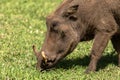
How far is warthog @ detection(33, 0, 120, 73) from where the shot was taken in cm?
816

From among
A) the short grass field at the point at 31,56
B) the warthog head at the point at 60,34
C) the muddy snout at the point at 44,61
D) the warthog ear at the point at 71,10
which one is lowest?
the short grass field at the point at 31,56

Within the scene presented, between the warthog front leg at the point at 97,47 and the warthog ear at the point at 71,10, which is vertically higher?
the warthog ear at the point at 71,10

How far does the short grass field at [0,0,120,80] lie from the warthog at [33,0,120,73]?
0.30m

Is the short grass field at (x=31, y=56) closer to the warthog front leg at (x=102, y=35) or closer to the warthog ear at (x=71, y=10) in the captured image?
the warthog front leg at (x=102, y=35)

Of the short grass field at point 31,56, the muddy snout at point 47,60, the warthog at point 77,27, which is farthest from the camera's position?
the warthog at point 77,27

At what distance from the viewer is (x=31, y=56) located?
30.6 feet

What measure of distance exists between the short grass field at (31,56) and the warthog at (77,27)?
1.00 ft

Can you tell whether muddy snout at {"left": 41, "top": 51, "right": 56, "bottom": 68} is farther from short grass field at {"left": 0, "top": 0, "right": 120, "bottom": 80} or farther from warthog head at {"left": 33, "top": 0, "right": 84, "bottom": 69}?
short grass field at {"left": 0, "top": 0, "right": 120, "bottom": 80}

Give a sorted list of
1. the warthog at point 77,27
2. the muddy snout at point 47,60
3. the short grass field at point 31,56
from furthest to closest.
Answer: the warthog at point 77,27
the muddy snout at point 47,60
the short grass field at point 31,56

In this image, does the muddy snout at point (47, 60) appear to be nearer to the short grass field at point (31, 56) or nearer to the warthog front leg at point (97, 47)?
the short grass field at point (31, 56)

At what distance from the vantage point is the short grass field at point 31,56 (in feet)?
25.8

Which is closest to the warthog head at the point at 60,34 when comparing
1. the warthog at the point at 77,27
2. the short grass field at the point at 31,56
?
the warthog at the point at 77,27

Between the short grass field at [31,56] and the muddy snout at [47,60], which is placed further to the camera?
the muddy snout at [47,60]

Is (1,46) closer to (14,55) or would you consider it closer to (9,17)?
(14,55)
